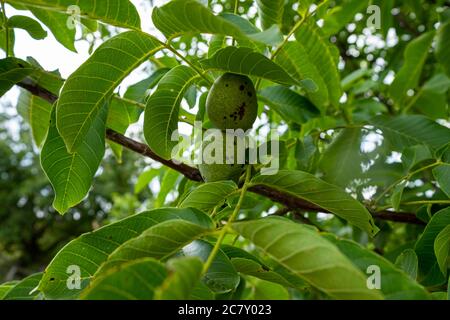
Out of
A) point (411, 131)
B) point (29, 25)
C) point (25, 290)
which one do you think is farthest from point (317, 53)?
point (25, 290)

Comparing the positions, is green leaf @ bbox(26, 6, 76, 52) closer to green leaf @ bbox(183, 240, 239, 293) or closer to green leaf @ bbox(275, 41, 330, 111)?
green leaf @ bbox(275, 41, 330, 111)

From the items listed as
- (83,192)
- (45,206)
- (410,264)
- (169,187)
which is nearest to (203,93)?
(83,192)

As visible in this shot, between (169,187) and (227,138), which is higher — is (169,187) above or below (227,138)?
below

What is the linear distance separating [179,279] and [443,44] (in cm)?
81

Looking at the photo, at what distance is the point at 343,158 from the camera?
1492 mm

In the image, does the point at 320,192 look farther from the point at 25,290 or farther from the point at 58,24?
the point at 58,24

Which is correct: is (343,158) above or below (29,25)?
below

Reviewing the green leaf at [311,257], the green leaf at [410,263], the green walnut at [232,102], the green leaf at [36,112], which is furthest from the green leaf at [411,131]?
the green leaf at [36,112]

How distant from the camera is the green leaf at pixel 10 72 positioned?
107cm

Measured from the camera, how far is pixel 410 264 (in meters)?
0.97

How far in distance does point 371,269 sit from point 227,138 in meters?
0.53

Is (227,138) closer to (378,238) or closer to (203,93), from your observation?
(203,93)

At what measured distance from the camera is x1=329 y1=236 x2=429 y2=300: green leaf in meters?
0.60
